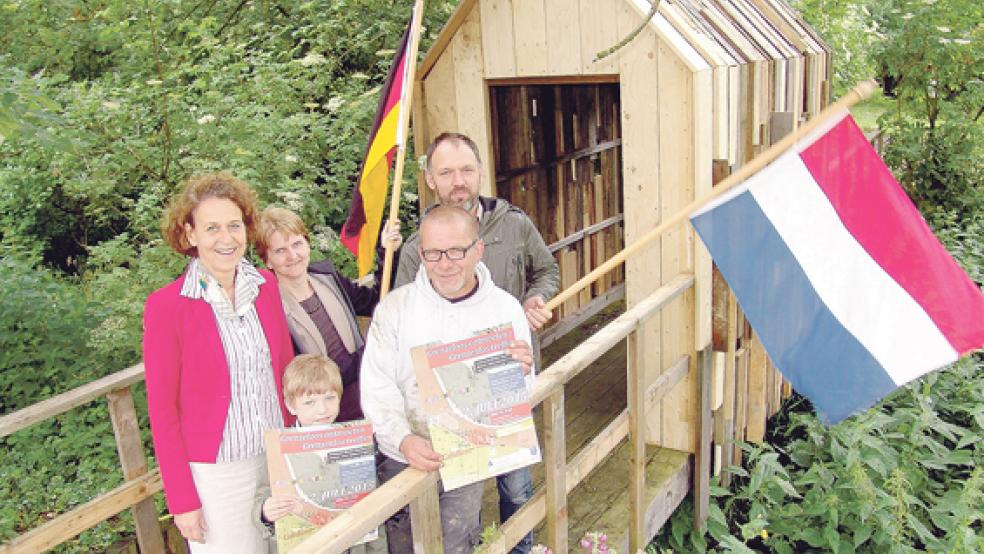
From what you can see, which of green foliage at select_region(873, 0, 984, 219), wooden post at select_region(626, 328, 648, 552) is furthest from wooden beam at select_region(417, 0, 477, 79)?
green foliage at select_region(873, 0, 984, 219)

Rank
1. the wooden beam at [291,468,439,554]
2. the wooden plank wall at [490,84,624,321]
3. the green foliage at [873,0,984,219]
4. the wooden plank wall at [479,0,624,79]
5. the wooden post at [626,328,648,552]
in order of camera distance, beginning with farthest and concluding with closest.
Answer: the green foliage at [873,0,984,219], the wooden plank wall at [490,84,624,321], the wooden plank wall at [479,0,624,79], the wooden post at [626,328,648,552], the wooden beam at [291,468,439,554]

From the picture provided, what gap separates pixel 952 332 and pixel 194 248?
2741 millimetres

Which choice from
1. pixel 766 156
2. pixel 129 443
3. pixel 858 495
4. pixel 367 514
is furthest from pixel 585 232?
pixel 367 514

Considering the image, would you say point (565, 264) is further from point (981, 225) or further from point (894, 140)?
point (894, 140)

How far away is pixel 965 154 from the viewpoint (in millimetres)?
11664

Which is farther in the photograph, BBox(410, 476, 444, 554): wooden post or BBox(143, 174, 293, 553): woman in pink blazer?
BBox(143, 174, 293, 553): woman in pink blazer

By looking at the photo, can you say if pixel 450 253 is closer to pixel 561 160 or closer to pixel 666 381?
pixel 666 381

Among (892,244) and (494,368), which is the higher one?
(892,244)

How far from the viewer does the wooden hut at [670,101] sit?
428 cm

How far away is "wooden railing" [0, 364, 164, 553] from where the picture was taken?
3271mm

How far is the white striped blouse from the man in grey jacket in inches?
30.7

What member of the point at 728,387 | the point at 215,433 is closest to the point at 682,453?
the point at 728,387

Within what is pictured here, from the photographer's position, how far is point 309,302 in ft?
10.4

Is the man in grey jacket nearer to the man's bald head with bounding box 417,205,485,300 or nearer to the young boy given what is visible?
the man's bald head with bounding box 417,205,485,300
